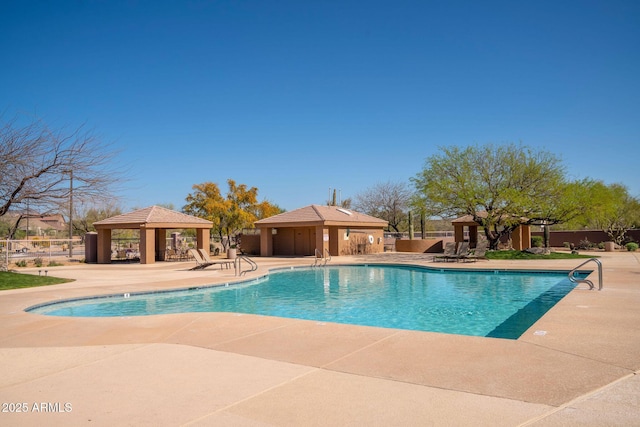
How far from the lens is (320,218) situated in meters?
28.1

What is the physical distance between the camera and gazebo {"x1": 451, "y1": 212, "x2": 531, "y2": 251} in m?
31.1

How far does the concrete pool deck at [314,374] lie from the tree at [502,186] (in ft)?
57.9

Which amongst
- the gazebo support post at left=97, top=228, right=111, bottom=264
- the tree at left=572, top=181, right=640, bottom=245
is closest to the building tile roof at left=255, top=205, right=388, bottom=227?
the gazebo support post at left=97, top=228, right=111, bottom=264

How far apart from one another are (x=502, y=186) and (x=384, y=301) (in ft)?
51.5

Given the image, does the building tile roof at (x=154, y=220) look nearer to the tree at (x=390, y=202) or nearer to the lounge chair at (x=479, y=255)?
the lounge chair at (x=479, y=255)

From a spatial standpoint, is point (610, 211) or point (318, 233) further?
point (318, 233)

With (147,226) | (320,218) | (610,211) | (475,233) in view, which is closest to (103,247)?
(147,226)

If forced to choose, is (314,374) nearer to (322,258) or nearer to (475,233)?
(322,258)

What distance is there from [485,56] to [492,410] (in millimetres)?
18864

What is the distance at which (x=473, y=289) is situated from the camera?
14867mm

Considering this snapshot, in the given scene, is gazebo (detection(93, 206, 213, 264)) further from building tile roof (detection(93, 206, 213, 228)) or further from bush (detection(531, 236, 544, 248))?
bush (detection(531, 236, 544, 248))

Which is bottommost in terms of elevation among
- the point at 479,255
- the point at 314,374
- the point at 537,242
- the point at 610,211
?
the point at 314,374

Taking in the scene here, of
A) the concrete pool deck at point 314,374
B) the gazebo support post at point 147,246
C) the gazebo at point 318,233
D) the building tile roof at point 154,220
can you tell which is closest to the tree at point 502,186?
the gazebo at point 318,233

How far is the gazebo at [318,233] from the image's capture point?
28562 mm
